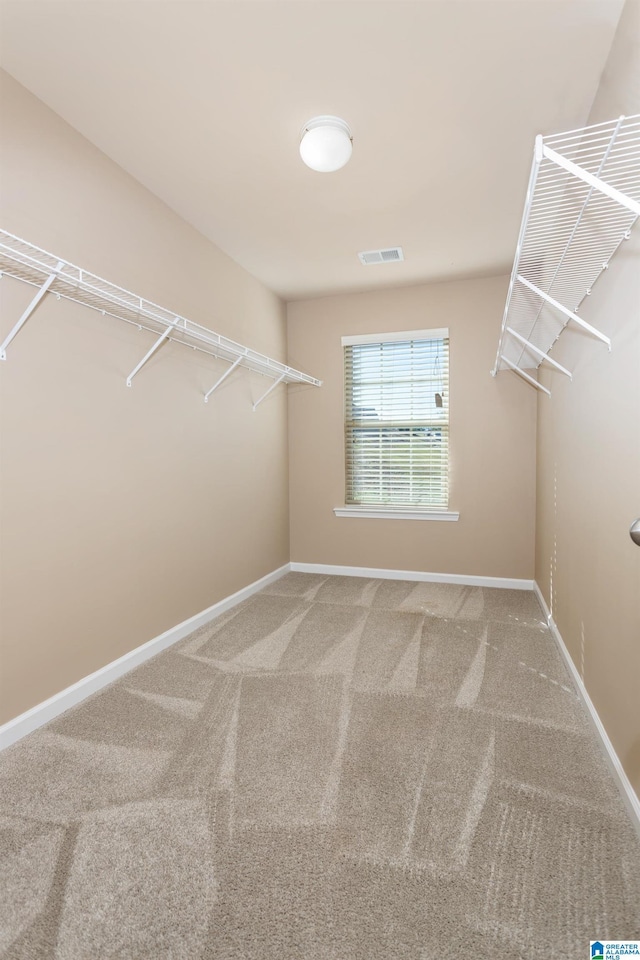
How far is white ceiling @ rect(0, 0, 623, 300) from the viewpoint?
66.2 inches

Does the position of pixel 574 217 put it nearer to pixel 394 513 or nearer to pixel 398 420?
pixel 398 420

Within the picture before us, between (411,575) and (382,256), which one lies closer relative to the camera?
(382,256)

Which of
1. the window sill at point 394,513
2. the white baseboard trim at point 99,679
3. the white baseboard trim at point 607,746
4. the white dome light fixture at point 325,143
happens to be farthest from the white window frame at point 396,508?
the white dome light fixture at point 325,143

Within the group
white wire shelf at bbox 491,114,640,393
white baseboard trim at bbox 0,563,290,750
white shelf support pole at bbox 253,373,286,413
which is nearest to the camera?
white wire shelf at bbox 491,114,640,393

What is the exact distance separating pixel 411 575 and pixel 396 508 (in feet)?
1.98

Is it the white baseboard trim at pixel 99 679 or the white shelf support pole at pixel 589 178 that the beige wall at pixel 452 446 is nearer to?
the white baseboard trim at pixel 99 679

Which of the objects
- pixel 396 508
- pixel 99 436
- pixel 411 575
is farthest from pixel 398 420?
pixel 99 436

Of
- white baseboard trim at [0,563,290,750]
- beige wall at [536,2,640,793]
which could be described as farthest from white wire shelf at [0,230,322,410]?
beige wall at [536,2,640,793]

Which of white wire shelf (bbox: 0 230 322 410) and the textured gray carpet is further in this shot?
white wire shelf (bbox: 0 230 322 410)

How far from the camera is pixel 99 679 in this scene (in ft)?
→ 7.87

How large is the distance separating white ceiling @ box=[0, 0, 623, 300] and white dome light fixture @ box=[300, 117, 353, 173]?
5cm

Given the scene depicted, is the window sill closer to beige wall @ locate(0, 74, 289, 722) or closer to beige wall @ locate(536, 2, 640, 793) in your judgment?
beige wall @ locate(0, 74, 289, 722)

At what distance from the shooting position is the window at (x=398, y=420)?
430 cm

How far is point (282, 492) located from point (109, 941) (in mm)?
3537
